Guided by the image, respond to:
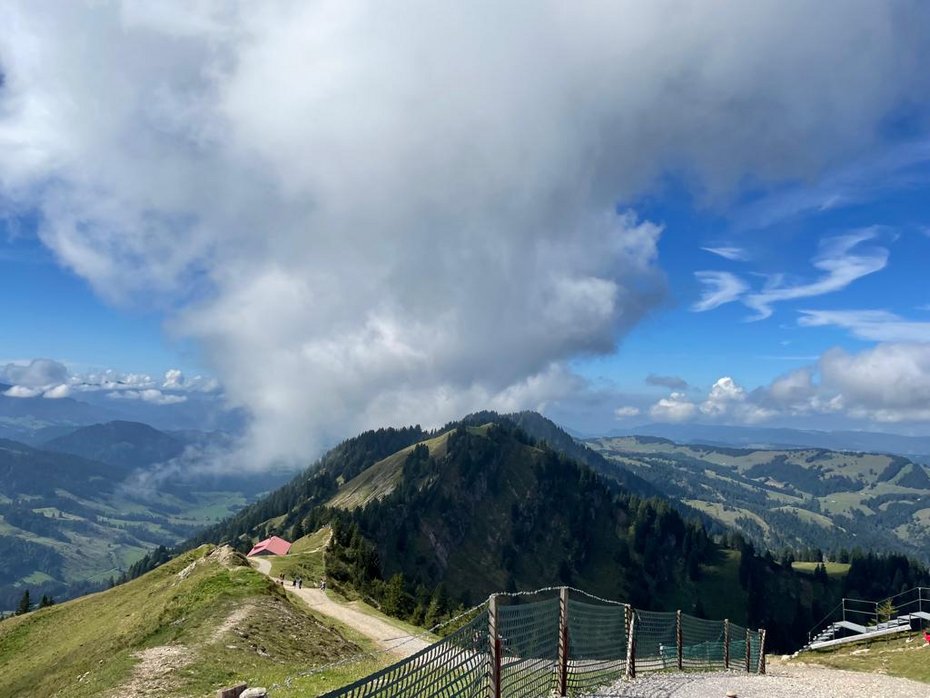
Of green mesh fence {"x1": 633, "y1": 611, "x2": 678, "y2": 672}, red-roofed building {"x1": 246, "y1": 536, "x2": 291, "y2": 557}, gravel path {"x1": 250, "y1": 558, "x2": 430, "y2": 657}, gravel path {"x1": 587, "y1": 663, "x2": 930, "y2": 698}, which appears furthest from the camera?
red-roofed building {"x1": 246, "y1": 536, "x2": 291, "y2": 557}

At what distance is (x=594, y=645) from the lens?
78.2 feet

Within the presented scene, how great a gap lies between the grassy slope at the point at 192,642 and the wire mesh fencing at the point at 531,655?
12057 mm

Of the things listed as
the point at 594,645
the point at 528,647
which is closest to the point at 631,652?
the point at 594,645

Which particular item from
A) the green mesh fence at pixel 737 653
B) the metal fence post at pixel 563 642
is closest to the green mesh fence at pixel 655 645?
the green mesh fence at pixel 737 653

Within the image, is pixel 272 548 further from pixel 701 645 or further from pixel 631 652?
pixel 631 652

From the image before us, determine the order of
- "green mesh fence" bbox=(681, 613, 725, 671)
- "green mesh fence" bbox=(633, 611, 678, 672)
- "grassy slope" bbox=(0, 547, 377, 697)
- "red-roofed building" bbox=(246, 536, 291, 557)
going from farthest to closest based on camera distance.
Result: "red-roofed building" bbox=(246, 536, 291, 557) → "green mesh fence" bbox=(681, 613, 725, 671) → "green mesh fence" bbox=(633, 611, 678, 672) → "grassy slope" bbox=(0, 547, 377, 697)

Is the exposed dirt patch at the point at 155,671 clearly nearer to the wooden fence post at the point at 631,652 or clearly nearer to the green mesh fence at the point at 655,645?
the wooden fence post at the point at 631,652

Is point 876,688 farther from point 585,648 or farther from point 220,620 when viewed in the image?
point 220,620

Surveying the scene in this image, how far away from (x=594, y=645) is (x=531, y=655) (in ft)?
23.2

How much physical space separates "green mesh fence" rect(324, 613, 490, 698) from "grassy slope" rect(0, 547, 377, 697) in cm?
1364

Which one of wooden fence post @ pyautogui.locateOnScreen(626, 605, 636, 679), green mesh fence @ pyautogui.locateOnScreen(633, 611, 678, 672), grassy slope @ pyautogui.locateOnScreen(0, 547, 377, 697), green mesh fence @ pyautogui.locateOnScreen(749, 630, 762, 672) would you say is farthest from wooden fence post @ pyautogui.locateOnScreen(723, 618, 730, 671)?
grassy slope @ pyautogui.locateOnScreen(0, 547, 377, 697)

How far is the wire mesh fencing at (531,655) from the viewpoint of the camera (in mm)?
13633

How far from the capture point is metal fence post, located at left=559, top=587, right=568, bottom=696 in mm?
18000

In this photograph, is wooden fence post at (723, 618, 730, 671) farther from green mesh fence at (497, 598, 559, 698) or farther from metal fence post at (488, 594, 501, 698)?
metal fence post at (488, 594, 501, 698)
